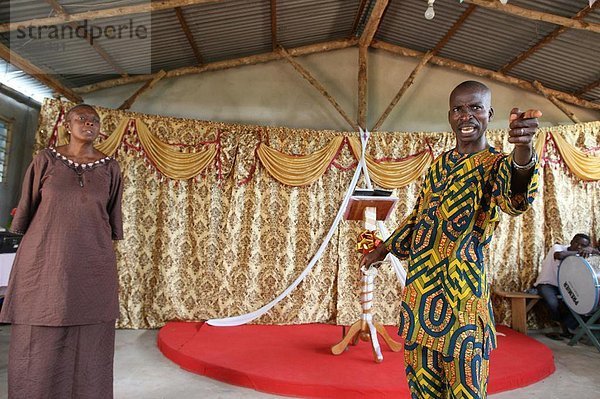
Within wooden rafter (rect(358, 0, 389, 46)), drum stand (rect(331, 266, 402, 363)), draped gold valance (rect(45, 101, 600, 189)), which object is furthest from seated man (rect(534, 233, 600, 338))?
wooden rafter (rect(358, 0, 389, 46))

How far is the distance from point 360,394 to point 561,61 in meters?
4.93

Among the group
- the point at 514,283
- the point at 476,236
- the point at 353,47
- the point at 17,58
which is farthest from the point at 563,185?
the point at 17,58

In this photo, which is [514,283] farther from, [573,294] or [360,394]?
[360,394]

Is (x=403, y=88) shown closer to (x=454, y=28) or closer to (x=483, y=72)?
(x=454, y=28)

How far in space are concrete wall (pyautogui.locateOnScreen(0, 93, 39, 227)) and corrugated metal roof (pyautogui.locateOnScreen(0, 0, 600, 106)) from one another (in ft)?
2.62

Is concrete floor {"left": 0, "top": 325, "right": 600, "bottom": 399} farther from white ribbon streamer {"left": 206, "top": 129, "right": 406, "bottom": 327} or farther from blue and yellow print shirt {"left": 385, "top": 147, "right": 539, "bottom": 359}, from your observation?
blue and yellow print shirt {"left": 385, "top": 147, "right": 539, "bottom": 359}

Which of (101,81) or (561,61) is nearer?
(561,61)

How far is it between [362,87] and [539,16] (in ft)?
7.48

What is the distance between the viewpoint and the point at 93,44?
486cm

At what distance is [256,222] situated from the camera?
5.48m

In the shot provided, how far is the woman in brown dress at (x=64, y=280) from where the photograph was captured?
182 cm

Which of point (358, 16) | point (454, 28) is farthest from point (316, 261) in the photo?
point (454, 28)

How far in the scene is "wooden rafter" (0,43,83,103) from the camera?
4518 millimetres

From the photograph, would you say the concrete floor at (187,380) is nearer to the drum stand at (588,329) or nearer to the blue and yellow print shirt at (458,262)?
the drum stand at (588,329)
